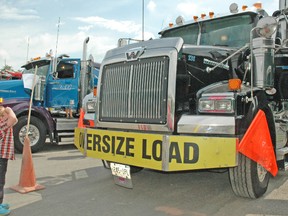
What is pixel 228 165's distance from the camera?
12.2 ft

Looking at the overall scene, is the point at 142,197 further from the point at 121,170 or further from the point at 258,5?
the point at 258,5

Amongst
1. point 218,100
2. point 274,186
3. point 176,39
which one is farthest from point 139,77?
point 274,186

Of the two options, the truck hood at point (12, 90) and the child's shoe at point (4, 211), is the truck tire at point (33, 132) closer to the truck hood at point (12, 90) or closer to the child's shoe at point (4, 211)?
the truck hood at point (12, 90)

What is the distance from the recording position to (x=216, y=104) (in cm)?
391

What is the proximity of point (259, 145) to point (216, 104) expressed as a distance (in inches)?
27.6

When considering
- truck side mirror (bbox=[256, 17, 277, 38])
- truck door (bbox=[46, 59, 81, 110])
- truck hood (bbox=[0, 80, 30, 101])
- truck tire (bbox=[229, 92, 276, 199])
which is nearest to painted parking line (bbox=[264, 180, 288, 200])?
truck tire (bbox=[229, 92, 276, 199])

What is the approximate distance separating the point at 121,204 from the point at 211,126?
62.7 inches

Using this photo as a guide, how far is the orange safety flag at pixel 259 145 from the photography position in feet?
12.4

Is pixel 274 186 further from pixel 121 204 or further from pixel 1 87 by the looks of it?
pixel 1 87

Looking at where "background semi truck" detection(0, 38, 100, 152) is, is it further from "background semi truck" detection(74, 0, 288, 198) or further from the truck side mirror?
the truck side mirror

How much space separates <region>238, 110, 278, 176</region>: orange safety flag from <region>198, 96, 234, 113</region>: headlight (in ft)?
1.14

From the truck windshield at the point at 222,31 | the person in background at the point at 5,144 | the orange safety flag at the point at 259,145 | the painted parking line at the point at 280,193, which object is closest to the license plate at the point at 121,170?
the person in background at the point at 5,144

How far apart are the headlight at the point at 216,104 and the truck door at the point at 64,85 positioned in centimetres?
659

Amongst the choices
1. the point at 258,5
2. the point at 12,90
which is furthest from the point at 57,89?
the point at 258,5
